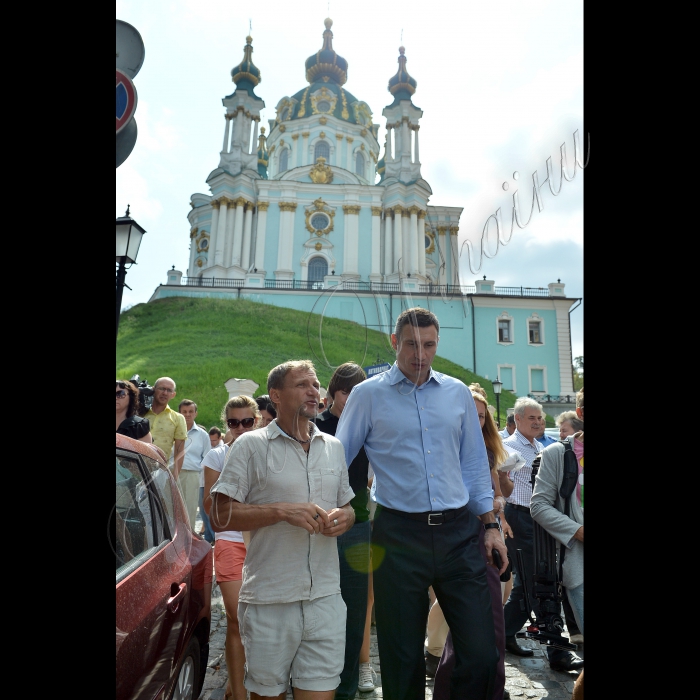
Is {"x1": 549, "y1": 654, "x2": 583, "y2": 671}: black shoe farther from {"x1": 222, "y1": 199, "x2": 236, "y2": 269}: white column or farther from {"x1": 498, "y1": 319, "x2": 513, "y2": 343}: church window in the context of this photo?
{"x1": 222, "y1": 199, "x2": 236, "y2": 269}: white column

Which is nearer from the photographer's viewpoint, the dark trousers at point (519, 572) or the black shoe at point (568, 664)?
the black shoe at point (568, 664)

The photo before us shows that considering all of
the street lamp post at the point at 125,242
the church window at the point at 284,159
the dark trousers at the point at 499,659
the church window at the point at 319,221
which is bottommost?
the dark trousers at the point at 499,659

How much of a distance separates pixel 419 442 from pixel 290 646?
1149 millimetres

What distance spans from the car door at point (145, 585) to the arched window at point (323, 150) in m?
47.9

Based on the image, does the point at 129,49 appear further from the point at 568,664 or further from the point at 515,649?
the point at 515,649

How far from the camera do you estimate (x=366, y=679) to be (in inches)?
158

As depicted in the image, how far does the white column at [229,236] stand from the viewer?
142 ft

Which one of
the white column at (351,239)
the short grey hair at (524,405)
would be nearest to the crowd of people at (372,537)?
the short grey hair at (524,405)

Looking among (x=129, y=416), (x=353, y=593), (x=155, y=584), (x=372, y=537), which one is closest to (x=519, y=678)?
(x=353, y=593)

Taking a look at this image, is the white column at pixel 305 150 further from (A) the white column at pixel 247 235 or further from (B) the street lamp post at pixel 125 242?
(B) the street lamp post at pixel 125 242

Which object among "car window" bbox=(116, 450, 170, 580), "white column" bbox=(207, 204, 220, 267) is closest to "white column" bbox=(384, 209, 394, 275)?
"white column" bbox=(207, 204, 220, 267)

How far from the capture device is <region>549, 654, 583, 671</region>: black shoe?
13.8 feet

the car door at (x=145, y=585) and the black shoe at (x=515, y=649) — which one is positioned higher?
the car door at (x=145, y=585)
